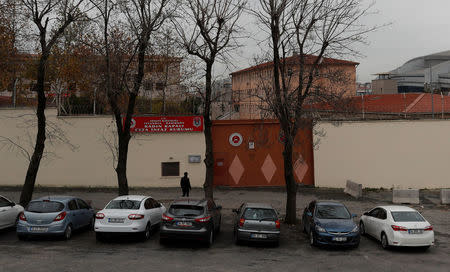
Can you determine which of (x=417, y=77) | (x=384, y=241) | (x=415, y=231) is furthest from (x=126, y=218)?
(x=417, y=77)

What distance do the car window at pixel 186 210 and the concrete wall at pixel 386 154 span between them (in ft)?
43.5

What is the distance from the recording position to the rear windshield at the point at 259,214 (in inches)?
506

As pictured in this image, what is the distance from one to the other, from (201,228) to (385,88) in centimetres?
5892

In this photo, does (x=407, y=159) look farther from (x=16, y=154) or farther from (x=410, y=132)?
(x=16, y=154)

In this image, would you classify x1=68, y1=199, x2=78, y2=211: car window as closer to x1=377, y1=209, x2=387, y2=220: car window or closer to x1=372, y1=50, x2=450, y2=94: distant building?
x1=377, y1=209, x2=387, y2=220: car window

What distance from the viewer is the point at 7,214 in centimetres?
1375

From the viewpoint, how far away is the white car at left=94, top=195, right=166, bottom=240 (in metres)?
12.3

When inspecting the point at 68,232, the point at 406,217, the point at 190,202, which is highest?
the point at 190,202

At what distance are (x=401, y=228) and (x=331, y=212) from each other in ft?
7.53

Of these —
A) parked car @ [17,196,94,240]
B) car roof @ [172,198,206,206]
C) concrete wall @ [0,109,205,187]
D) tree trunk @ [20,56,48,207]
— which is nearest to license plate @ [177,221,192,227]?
car roof @ [172,198,206,206]

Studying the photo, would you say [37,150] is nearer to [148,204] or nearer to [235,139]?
[148,204]

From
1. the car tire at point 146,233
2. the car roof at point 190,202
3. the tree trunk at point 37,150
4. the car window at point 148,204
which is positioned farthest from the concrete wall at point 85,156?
the car roof at point 190,202

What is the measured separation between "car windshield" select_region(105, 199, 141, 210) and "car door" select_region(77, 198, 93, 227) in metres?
1.75

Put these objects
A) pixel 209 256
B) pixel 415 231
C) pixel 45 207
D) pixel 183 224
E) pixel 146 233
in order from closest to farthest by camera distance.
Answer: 1. pixel 209 256
2. pixel 183 224
3. pixel 415 231
4. pixel 45 207
5. pixel 146 233
